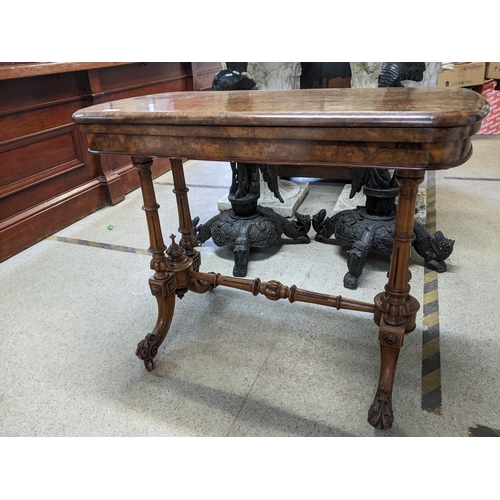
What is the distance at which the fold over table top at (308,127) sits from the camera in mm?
933

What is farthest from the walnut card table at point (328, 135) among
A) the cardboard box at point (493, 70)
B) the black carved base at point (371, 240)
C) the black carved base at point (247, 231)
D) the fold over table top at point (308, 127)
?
the cardboard box at point (493, 70)

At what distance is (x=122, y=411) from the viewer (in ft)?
4.64

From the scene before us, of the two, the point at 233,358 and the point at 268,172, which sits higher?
the point at 268,172

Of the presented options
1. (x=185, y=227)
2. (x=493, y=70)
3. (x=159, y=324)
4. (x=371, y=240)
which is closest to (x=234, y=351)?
(x=159, y=324)

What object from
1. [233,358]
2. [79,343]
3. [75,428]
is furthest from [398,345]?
[79,343]

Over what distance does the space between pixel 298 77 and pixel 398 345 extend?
207cm

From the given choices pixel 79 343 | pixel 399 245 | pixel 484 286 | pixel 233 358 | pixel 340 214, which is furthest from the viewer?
pixel 340 214

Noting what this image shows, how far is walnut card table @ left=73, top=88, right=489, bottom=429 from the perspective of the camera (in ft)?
3.09

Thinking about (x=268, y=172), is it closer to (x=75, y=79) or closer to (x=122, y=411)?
(x=122, y=411)

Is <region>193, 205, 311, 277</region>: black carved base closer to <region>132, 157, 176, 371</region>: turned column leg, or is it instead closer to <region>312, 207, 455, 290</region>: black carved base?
<region>312, 207, 455, 290</region>: black carved base

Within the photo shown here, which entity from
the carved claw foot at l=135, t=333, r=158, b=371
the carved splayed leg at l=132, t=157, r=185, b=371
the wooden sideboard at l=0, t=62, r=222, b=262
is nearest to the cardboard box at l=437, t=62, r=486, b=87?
the wooden sideboard at l=0, t=62, r=222, b=262

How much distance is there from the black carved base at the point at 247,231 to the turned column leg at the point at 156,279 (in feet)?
1.84

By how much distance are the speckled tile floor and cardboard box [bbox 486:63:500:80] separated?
279 centimetres

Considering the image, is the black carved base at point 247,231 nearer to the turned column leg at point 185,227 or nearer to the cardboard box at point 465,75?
the turned column leg at point 185,227
